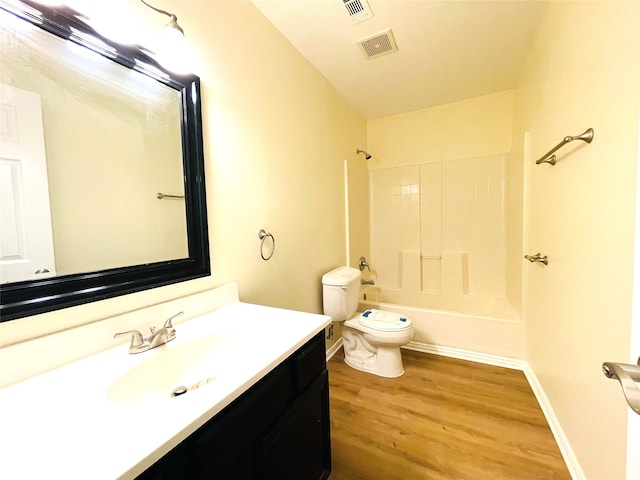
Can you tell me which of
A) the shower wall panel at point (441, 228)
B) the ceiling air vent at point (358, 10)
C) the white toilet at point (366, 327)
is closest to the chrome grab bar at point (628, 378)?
the white toilet at point (366, 327)

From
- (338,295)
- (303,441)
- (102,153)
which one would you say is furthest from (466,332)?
(102,153)

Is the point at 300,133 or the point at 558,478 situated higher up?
the point at 300,133

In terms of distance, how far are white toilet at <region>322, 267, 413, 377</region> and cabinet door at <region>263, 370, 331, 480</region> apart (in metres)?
0.87

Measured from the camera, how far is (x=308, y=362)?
0.95 m

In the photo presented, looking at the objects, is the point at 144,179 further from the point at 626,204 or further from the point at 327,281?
the point at 626,204

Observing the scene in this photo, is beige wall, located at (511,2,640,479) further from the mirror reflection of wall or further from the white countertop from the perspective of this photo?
the mirror reflection of wall

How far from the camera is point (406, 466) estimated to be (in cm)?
124

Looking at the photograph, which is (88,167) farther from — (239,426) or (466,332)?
(466,332)

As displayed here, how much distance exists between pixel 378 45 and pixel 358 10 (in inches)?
13.9

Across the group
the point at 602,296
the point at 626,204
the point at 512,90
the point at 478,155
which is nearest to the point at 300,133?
the point at 626,204

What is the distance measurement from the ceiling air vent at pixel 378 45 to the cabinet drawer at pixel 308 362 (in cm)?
184

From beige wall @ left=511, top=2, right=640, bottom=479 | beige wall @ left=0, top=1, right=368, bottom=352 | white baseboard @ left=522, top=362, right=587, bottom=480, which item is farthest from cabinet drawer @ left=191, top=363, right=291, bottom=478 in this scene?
white baseboard @ left=522, top=362, right=587, bottom=480

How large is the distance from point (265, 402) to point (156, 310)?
536 mm

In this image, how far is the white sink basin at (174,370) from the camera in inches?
28.4
